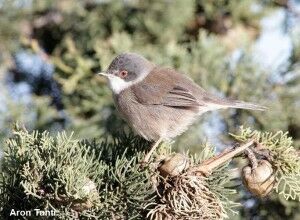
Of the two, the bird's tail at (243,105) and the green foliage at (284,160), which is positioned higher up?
the green foliage at (284,160)

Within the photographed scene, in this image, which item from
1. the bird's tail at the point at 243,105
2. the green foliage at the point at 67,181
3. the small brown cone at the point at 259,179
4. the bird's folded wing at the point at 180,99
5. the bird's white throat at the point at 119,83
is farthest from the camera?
the bird's white throat at the point at 119,83

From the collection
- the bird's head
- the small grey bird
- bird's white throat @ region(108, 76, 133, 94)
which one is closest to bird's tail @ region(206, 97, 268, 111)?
the small grey bird

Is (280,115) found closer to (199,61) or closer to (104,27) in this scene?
(199,61)

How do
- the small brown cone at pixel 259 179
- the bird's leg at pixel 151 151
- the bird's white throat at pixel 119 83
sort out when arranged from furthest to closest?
the bird's white throat at pixel 119 83 → the bird's leg at pixel 151 151 → the small brown cone at pixel 259 179

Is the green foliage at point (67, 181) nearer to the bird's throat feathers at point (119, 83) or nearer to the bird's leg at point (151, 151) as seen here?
the bird's leg at point (151, 151)

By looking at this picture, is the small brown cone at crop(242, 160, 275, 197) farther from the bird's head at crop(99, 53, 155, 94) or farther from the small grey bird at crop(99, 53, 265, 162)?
the bird's head at crop(99, 53, 155, 94)

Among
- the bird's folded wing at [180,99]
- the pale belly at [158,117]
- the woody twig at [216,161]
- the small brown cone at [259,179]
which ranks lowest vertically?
the pale belly at [158,117]

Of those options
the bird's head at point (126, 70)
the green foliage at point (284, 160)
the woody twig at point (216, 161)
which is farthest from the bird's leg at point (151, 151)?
the bird's head at point (126, 70)

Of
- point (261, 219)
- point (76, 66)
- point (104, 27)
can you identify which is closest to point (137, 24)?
point (104, 27)
